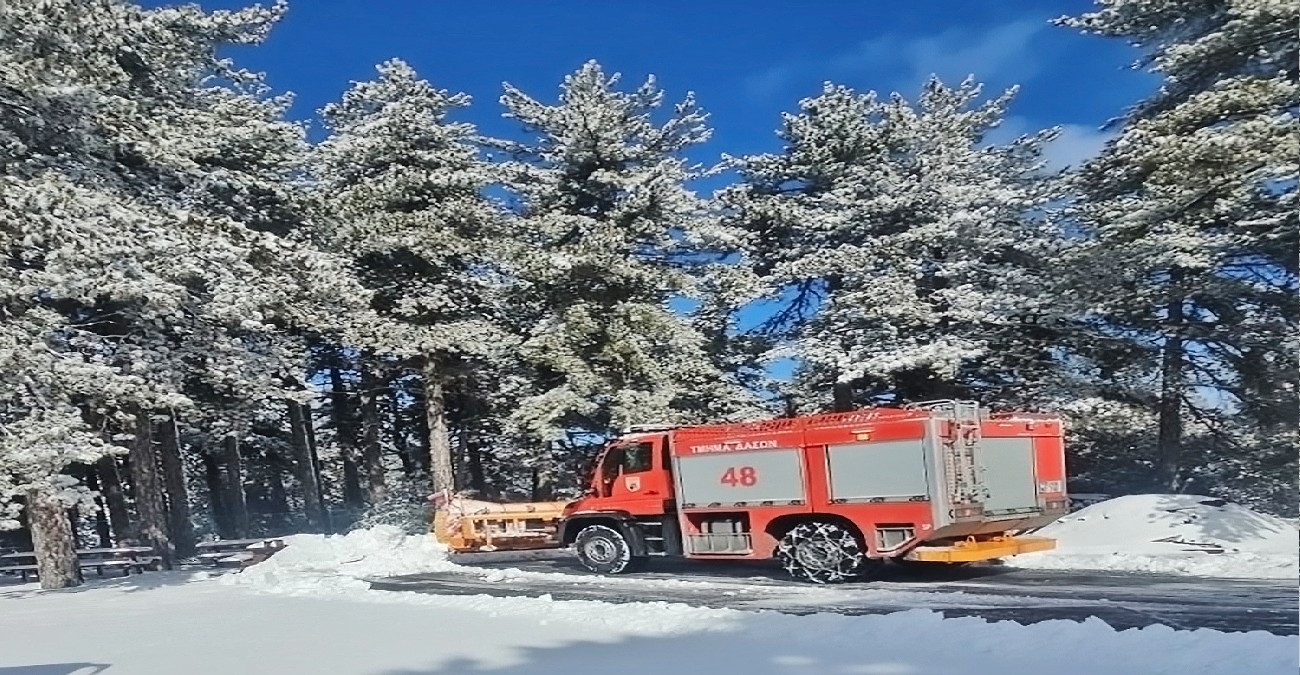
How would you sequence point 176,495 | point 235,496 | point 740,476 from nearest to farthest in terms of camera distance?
1. point 740,476
2. point 176,495
3. point 235,496

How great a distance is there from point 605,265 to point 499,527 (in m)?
7.41

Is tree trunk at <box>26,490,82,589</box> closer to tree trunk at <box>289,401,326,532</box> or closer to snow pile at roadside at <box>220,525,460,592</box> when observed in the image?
snow pile at roadside at <box>220,525,460,592</box>

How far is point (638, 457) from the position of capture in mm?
16906

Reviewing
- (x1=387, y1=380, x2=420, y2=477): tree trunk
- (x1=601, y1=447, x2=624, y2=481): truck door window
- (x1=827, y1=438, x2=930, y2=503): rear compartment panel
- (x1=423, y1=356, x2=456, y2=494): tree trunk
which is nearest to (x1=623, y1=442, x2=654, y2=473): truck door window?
(x1=601, y1=447, x2=624, y2=481): truck door window

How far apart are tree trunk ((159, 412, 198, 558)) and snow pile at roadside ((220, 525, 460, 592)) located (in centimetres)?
286

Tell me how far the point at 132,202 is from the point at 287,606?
7.47 metres

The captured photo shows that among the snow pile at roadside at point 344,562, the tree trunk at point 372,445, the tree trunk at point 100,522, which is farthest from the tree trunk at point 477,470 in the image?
the snow pile at roadside at point 344,562

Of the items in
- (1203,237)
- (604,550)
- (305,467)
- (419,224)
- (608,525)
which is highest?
(419,224)

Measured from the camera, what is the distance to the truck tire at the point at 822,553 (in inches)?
562

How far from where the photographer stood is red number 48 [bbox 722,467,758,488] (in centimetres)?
1518

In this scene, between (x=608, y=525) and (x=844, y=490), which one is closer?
(x=844, y=490)

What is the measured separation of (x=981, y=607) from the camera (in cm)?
1168

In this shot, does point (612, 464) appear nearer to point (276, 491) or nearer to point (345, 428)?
point (345, 428)

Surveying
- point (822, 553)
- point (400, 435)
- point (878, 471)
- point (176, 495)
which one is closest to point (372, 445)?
point (176, 495)
